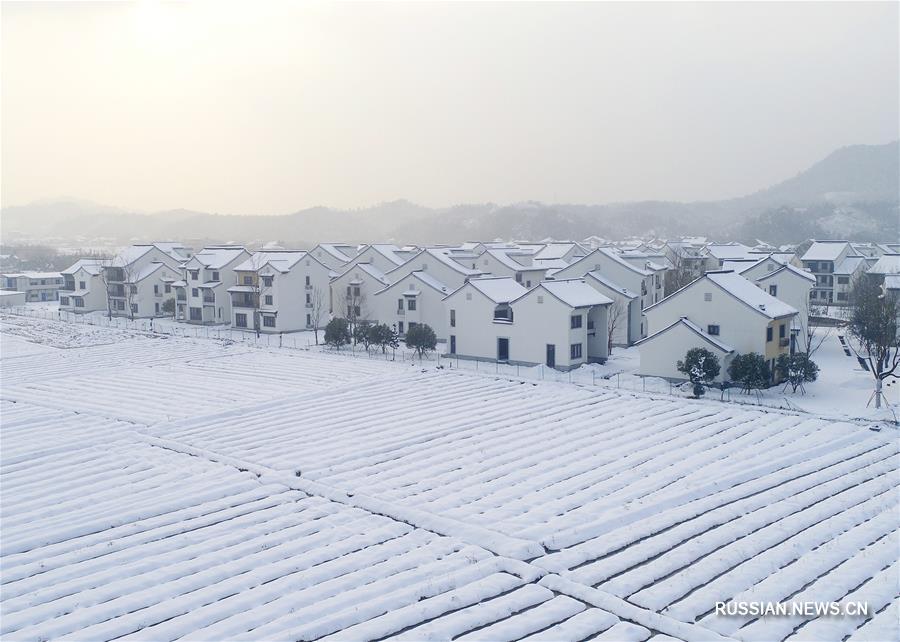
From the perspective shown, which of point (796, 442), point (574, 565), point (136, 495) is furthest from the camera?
point (796, 442)

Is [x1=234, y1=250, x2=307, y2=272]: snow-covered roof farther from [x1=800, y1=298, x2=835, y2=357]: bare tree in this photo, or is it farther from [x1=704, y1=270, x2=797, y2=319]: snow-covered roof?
[x1=800, y1=298, x2=835, y2=357]: bare tree

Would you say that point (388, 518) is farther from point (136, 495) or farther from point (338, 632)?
point (136, 495)

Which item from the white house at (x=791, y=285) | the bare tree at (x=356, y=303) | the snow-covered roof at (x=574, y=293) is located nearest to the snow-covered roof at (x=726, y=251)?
the white house at (x=791, y=285)

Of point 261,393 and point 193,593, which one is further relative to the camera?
point 261,393

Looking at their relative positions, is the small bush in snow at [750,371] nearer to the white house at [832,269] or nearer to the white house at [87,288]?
the white house at [832,269]

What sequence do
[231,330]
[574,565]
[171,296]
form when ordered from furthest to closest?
[171,296], [231,330], [574,565]

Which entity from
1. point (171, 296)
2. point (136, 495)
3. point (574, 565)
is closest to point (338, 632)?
point (574, 565)

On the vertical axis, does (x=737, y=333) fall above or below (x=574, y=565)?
above
